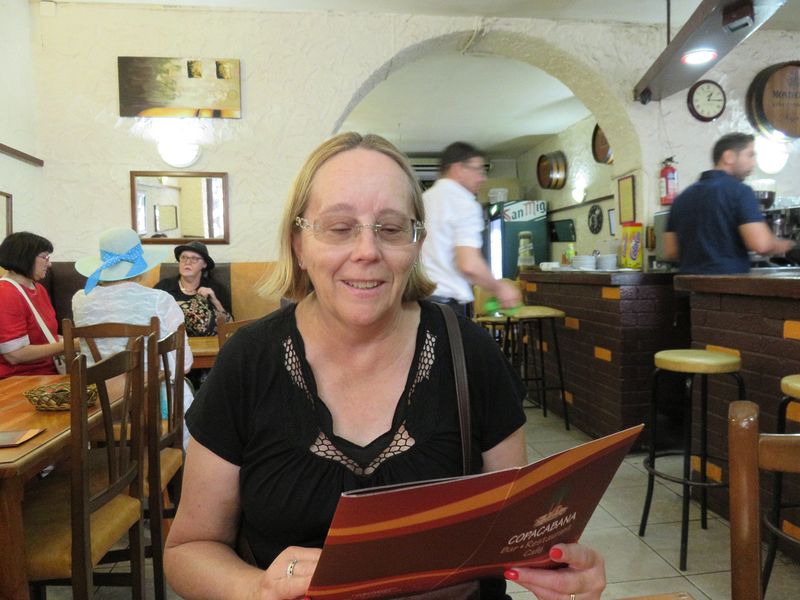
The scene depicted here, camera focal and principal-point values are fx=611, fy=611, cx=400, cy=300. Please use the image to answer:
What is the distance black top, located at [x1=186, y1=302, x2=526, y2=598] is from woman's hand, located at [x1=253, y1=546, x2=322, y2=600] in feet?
0.56

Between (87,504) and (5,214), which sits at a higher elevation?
(5,214)

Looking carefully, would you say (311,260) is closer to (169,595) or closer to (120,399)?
(120,399)

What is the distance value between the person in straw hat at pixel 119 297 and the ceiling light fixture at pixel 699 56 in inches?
158

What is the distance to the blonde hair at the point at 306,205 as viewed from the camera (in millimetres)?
1167

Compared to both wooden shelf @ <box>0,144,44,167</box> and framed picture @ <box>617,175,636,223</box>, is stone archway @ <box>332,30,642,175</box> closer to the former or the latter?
framed picture @ <box>617,175,636,223</box>

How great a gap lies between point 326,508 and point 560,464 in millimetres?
448

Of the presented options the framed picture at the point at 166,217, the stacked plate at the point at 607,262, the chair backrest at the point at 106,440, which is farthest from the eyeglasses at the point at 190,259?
the stacked plate at the point at 607,262

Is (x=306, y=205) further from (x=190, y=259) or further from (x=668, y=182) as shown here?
(x=668, y=182)

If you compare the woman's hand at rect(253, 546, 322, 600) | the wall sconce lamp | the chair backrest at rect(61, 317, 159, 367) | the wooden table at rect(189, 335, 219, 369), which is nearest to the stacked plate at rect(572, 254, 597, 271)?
the wooden table at rect(189, 335, 219, 369)

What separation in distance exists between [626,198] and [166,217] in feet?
13.5

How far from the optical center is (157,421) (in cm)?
237

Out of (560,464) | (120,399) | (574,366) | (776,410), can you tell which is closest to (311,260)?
(560,464)

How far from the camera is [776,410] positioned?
2695 millimetres

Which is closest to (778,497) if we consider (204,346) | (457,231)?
(457,231)
